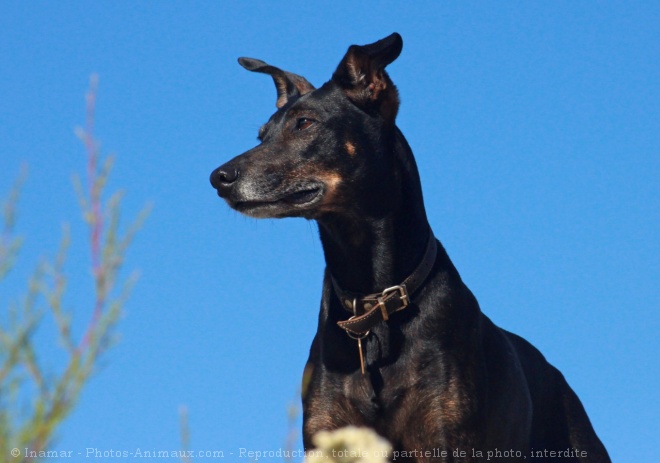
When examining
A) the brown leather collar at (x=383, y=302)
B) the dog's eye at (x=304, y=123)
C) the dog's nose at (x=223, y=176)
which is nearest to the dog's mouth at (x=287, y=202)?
the dog's nose at (x=223, y=176)

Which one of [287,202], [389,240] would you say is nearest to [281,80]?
[287,202]

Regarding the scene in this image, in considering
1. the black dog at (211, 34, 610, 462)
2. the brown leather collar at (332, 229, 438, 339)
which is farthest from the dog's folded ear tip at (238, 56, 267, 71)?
the brown leather collar at (332, 229, 438, 339)

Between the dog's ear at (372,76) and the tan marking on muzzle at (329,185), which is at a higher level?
the dog's ear at (372,76)

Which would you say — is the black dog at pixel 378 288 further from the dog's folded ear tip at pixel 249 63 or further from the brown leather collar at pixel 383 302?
the dog's folded ear tip at pixel 249 63

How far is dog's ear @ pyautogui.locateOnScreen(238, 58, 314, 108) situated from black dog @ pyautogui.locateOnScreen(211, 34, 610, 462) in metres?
1.15

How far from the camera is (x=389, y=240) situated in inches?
266

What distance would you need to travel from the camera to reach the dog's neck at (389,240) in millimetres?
6750

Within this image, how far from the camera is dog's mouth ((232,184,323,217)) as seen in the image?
22.2ft

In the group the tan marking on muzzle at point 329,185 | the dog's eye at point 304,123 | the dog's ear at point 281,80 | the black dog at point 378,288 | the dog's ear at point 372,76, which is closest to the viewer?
the black dog at point 378,288

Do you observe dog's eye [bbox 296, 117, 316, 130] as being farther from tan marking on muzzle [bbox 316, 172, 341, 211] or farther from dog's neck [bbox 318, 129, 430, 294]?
dog's neck [bbox 318, 129, 430, 294]

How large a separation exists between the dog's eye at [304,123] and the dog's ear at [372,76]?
386 mm

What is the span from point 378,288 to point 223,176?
1.35 metres

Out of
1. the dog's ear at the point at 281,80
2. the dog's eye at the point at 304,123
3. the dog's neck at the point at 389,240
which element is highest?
the dog's ear at the point at 281,80

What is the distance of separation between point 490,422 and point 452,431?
1.47 feet
